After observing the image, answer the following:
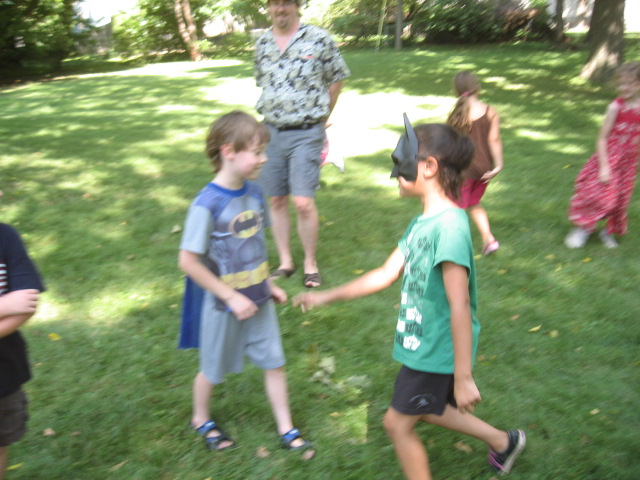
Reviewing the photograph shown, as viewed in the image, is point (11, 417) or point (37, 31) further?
point (37, 31)

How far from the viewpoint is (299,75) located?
4.39 meters

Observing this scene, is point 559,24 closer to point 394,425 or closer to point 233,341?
point 233,341

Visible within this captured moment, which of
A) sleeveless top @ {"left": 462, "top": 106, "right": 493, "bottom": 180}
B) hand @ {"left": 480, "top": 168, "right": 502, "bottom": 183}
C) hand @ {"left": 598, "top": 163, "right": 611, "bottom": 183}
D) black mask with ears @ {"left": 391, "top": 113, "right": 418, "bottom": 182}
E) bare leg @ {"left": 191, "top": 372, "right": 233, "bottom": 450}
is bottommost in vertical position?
bare leg @ {"left": 191, "top": 372, "right": 233, "bottom": 450}

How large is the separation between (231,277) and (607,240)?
383 cm

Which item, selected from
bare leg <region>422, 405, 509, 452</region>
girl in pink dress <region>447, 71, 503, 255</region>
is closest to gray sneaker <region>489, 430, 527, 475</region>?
bare leg <region>422, 405, 509, 452</region>

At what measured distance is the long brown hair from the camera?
4.71 m

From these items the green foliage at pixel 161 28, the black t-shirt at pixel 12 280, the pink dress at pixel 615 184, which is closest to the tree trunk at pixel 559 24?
the green foliage at pixel 161 28

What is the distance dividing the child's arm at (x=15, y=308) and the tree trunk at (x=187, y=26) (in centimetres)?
2049

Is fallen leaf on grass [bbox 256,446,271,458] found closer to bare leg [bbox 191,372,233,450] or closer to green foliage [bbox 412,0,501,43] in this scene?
bare leg [bbox 191,372,233,450]

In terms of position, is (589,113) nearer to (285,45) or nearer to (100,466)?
(285,45)

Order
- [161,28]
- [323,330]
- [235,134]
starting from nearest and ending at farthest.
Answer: [235,134] → [323,330] → [161,28]

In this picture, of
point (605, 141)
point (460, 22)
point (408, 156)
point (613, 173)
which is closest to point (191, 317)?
point (408, 156)

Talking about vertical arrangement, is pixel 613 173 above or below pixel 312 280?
above

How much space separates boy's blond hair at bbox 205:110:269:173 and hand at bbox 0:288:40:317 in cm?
99
